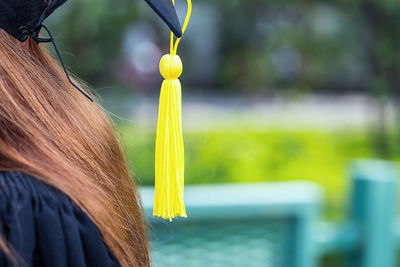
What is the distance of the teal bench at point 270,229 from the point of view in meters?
1.98

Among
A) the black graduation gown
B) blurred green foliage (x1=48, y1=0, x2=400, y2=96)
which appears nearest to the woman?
the black graduation gown

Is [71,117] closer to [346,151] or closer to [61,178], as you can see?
[61,178]

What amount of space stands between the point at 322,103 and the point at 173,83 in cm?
1309

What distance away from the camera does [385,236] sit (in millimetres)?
2244

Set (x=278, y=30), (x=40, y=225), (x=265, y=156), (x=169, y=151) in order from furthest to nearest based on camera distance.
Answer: (x=265, y=156)
(x=278, y=30)
(x=169, y=151)
(x=40, y=225)

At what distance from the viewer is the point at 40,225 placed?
728 millimetres

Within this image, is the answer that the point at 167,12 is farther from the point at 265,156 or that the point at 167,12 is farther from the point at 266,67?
the point at 266,67

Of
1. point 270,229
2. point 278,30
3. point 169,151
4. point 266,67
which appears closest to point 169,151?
point 169,151

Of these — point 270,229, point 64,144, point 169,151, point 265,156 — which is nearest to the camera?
point 64,144

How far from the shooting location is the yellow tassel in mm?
946

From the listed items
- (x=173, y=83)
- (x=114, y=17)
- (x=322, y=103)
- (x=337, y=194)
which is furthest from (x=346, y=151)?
(x=322, y=103)

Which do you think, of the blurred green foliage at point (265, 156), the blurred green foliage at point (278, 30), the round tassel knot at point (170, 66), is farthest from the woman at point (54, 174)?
the blurred green foliage at point (265, 156)

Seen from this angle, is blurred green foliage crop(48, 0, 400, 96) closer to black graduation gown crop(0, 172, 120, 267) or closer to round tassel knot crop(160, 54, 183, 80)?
round tassel knot crop(160, 54, 183, 80)

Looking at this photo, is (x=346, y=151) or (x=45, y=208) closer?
(x=45, y=208)
